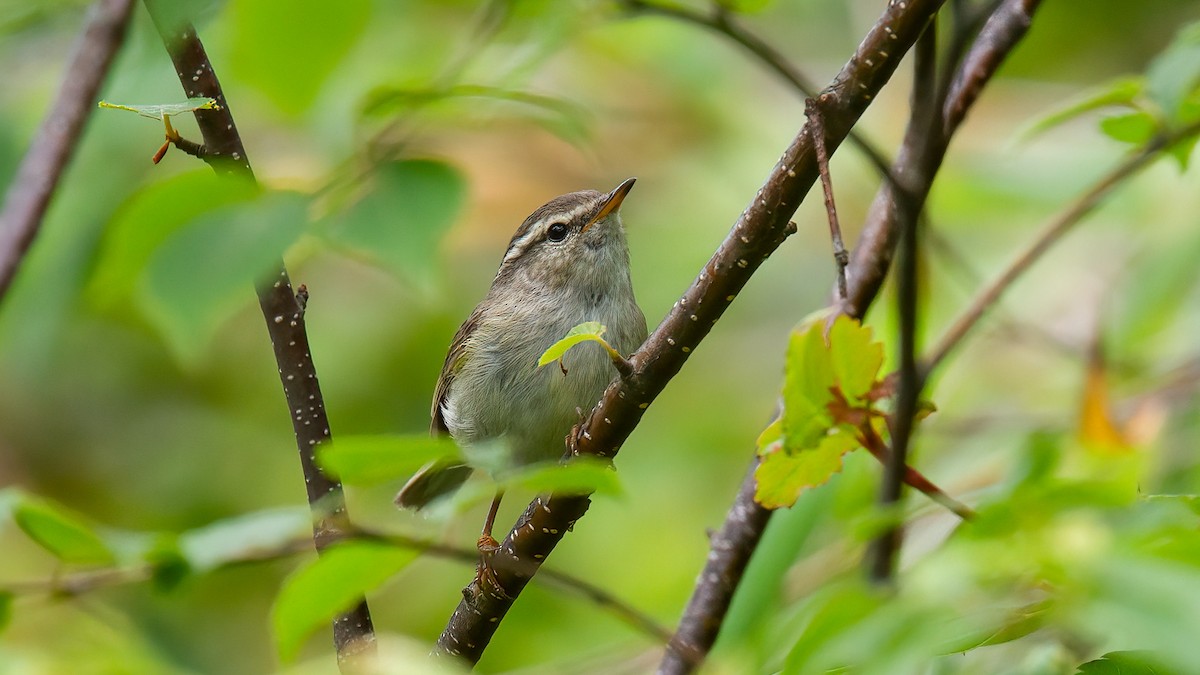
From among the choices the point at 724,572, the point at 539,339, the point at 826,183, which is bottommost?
the point at 724,572

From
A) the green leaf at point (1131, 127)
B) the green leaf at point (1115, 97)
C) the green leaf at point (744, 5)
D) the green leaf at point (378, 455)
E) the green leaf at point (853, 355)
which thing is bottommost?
the green leaf at point (378, 455)

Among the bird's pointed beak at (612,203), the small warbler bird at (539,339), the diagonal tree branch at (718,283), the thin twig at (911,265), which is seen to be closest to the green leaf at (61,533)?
the diagonal tree branch at (718,283)

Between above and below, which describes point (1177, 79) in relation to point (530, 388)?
above

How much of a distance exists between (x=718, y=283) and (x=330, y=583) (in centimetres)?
80

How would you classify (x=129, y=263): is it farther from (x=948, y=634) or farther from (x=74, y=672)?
(x=948, y=634)

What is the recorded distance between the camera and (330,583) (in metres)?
1.30

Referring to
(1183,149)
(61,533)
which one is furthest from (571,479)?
(1183,149)

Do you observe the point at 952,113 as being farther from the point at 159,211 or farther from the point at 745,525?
the point at 159,211

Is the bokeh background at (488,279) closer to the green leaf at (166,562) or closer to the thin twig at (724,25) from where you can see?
the thin twig at (724,25)

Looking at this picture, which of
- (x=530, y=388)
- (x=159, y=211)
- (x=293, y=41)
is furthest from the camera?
(x=530, y=388)

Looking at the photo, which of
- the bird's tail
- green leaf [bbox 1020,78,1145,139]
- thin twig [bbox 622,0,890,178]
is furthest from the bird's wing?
green leaf [bbox 1020,78,1145,139]

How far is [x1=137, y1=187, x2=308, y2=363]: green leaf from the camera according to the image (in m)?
2.17

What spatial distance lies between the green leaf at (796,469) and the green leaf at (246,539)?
24.3 inches

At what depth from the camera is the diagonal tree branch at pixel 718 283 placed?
5.57ft
